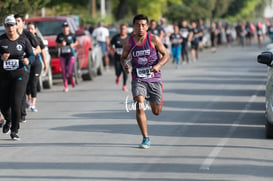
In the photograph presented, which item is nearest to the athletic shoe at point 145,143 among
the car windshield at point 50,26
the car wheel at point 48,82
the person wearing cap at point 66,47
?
the person wearing cap at point 66,47

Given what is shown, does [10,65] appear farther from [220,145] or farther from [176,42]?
[176,42]

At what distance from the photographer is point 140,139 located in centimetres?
1318

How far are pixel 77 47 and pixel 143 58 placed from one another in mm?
12731

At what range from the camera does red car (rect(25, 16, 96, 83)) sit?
24.5 meters

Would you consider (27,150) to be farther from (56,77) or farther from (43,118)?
(56,77)

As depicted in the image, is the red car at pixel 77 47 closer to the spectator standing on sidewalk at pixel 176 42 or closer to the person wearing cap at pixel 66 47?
the person wearing cap at pixel 66 47

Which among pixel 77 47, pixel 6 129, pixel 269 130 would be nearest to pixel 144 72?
pixel 269 130

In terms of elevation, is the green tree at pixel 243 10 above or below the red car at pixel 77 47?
below

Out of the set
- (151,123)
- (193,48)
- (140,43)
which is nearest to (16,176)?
(140,43)

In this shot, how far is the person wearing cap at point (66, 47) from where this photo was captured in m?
22.1

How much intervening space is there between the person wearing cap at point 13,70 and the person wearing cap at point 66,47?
853 centimetres

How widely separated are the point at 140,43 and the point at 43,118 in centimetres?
485

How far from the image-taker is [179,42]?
33.4m

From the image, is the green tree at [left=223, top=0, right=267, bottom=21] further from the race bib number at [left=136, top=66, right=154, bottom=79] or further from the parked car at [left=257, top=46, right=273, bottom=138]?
the race bib number at [left=136, top=66, right=154, bottom=79]
